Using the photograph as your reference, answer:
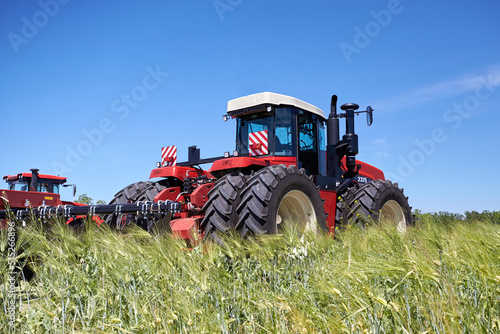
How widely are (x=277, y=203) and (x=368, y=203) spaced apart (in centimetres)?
265

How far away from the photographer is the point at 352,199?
6.84m

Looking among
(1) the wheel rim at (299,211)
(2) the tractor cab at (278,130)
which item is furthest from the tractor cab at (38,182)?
(1) the wheel rim at (299,211)

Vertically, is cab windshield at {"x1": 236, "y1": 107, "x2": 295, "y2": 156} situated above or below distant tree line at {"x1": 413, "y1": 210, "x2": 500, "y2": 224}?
above

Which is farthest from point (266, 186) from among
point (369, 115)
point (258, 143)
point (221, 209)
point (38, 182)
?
point (38, 182)

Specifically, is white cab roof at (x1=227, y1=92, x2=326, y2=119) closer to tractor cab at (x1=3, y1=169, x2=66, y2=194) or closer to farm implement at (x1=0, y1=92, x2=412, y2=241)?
farm implement at (x1=0, y1=92, x2=412, y2=241)

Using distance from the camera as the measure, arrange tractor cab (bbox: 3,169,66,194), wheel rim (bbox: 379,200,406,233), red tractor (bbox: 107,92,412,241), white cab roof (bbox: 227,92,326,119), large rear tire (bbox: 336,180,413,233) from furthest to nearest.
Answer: tractor cab (bbox: 3,169,66,194) → wheel rim (bbox: 379,200,406,233) → large rear tire (bbox: 336,180,413,233) → white cab roof (bbox: 227,92,326,119) → red tractor (bbox: 107,92,412,241)

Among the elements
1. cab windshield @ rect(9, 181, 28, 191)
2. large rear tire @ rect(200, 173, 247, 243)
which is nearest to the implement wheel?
large rear tire @ rect(200, 173, 247, 243)

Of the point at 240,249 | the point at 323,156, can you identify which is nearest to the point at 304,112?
the point at 323,156

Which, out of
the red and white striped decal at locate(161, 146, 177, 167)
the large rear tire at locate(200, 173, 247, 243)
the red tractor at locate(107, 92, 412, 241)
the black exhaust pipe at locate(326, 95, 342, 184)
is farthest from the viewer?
the black exhaust pipe at locate(326, 95, 342, 184)

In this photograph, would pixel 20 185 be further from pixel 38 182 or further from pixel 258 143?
pixel 258 143

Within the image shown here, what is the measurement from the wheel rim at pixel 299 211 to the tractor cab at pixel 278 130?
73 cm

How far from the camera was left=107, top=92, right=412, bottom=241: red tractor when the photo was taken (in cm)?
450

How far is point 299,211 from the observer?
5.43m

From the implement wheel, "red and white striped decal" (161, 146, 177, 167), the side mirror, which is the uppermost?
the side mirror
